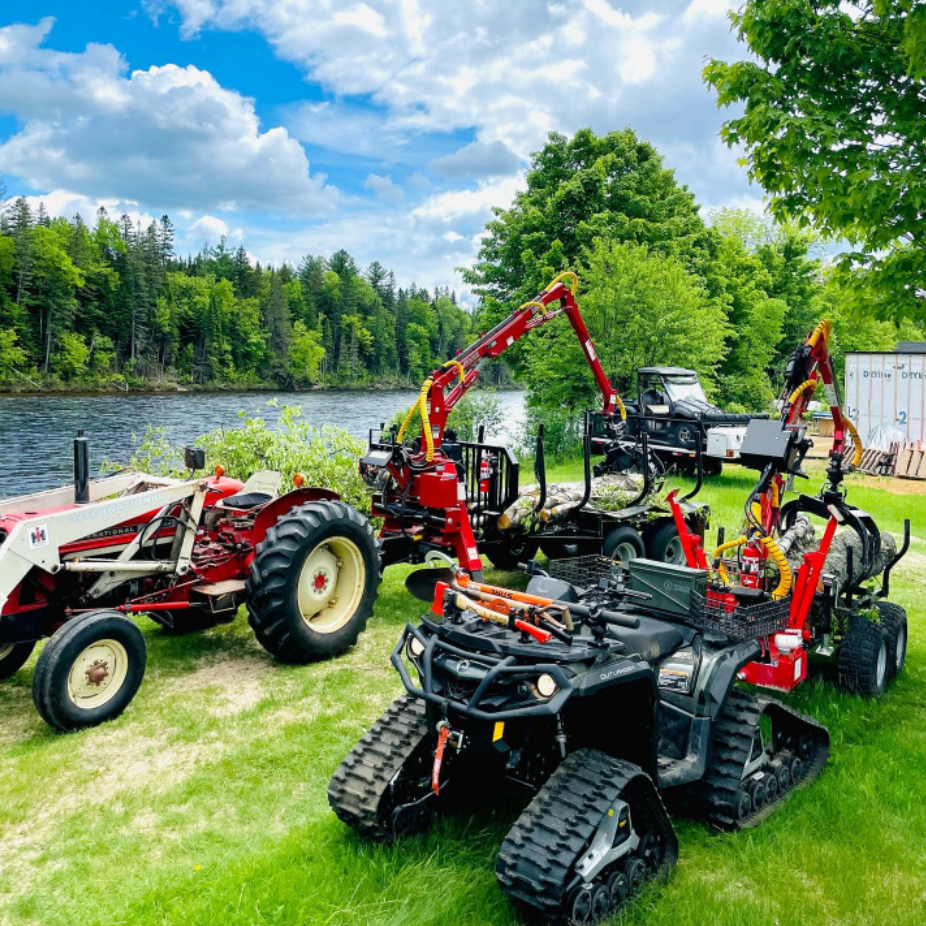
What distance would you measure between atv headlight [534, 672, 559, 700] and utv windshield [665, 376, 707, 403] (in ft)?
57.0

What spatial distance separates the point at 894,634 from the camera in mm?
6566

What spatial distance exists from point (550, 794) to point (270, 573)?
3.67 metres

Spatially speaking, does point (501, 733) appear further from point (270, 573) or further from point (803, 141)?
point (803, 141)

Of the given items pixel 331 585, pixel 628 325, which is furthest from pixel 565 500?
pixel 628 325

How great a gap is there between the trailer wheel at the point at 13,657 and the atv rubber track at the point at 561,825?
4525mm

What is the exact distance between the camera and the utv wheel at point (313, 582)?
6.71 meters

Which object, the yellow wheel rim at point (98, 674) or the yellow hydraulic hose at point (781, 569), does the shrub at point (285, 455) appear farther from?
the yellow hydraulic hose at point (781, 569)

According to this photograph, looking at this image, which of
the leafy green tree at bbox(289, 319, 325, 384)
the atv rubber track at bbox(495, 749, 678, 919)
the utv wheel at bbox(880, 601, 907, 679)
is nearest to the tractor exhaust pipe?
the atv rubber track at bbox(495, 749, 678, 919)

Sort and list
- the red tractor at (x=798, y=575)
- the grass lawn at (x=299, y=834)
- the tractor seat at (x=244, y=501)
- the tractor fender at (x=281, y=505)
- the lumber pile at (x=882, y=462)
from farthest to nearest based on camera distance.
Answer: the lumber pile at (x=882, y=462) → the tractor seat at (x=244, y=501) → the tractor fender at (x=281, y=505) → the red tractor at (x=798, y=575) → the grass lawn at (x=299, y=834)

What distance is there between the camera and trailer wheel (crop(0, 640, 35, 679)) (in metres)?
6.41

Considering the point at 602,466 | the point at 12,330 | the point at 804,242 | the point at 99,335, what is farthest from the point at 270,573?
the point at 99,335

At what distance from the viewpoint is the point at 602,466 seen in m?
11.6

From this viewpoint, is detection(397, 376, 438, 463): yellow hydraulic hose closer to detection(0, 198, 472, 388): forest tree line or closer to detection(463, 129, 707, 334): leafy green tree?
detection(463, 129, 707, 334): leafy green tree

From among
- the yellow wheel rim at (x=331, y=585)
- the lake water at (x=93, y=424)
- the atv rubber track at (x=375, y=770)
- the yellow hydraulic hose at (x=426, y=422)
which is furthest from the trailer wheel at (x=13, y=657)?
the lake water at (x=93, y=424)
